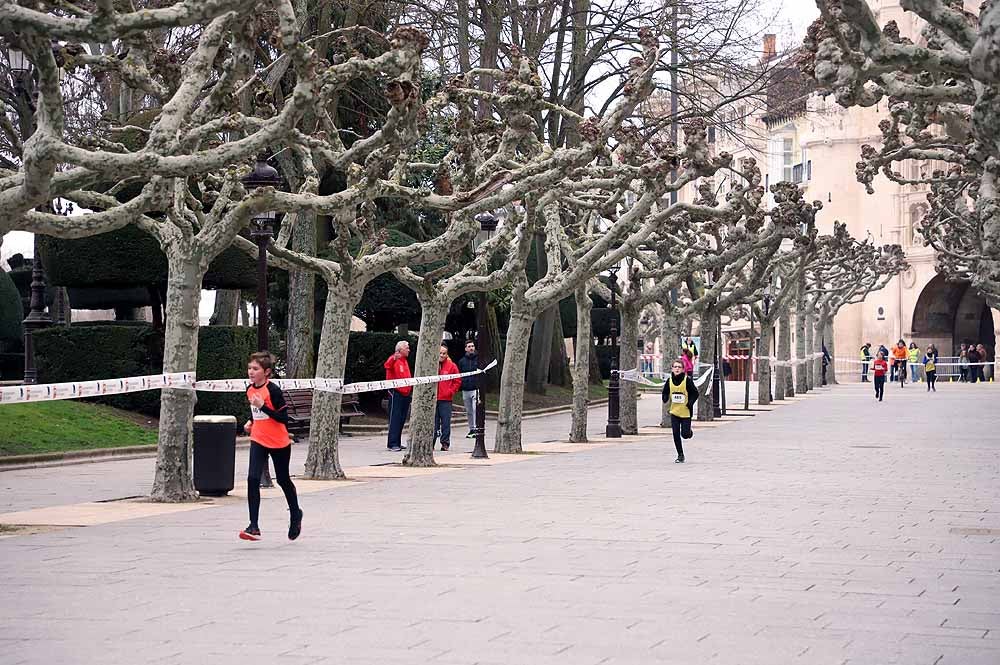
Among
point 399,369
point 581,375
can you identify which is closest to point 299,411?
point 399,369

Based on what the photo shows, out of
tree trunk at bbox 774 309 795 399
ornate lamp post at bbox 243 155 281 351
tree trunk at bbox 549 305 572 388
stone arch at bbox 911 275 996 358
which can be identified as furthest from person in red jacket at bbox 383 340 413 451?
stone arch at bbox 911 275 996 358

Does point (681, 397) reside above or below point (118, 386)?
below

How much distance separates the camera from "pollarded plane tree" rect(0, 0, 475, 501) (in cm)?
1185

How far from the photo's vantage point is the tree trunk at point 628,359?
103ft

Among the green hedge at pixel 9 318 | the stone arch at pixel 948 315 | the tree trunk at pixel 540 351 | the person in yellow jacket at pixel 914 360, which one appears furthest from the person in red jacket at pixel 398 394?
the stone arch at pixel 948 315

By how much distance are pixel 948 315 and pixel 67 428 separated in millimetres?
63757

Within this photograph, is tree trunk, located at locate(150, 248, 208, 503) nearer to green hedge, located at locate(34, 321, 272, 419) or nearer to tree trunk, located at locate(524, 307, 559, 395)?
green hedge, located at locate(34, 321, 272, 419)

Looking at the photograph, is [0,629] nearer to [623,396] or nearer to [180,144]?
[180,144]

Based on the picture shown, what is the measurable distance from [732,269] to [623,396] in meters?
5.83

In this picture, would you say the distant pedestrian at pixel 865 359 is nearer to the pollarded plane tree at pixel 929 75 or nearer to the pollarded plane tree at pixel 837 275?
the pollarded plane tree at pixel 837 275

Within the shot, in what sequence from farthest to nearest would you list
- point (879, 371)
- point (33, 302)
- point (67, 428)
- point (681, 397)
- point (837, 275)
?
point (837, 275), point (879, 371), point (33, 302), point (67, 428), point (681, 397)

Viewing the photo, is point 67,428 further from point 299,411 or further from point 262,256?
point 262,256

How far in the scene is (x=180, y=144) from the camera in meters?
14.3

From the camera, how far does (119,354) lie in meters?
27.9
